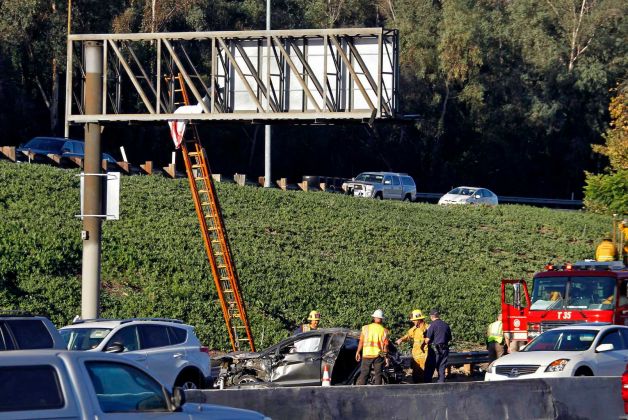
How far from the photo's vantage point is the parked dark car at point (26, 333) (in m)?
14.7

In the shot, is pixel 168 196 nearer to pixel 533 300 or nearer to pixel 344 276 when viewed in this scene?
pixel 344 276

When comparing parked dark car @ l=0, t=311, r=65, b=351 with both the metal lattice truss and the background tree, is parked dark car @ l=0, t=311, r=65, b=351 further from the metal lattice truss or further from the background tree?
the background tree

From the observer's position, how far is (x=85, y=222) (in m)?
20.3

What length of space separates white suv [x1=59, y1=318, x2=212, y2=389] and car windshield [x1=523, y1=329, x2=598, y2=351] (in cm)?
622

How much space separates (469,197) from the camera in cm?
5562

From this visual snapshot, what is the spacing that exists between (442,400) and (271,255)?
19.1 meters

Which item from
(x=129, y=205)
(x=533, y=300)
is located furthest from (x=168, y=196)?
(x=533, y=300)

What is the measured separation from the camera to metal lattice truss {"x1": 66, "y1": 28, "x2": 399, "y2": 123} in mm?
21797

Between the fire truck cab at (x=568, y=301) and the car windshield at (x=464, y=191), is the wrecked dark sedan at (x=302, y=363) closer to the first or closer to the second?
the fire truck cab at (x=568, y=301)

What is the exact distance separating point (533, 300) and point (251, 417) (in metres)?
15.2

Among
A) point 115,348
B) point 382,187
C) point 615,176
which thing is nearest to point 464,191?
point 382,187

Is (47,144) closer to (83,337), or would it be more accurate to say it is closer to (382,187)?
(382,187)

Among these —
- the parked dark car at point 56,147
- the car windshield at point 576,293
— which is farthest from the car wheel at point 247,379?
the parked dark car at point 56,147

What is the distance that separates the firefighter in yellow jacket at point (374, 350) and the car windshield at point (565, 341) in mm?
3568
